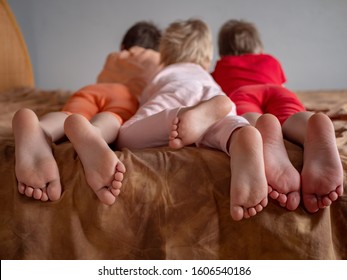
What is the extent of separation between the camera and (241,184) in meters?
0.90

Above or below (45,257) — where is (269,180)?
above

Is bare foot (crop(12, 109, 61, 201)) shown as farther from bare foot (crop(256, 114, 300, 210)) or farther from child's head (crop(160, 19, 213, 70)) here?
child's head (crop(160, 19, 213, 70))

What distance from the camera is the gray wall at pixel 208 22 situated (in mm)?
3375

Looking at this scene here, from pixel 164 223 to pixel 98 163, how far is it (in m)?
0.18

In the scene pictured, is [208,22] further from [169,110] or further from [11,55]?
[169,110]

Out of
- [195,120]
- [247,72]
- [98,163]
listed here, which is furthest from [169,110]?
[247,72]

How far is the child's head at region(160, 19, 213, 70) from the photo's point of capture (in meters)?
1.67

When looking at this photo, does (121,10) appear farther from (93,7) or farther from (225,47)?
(225,47)

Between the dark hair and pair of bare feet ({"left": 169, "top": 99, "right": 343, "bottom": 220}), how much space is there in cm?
131

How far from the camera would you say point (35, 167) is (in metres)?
0.98

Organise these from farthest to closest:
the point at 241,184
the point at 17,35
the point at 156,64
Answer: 1. the point at 17,35
2. the point at 156,64
3. the point at 241,184
